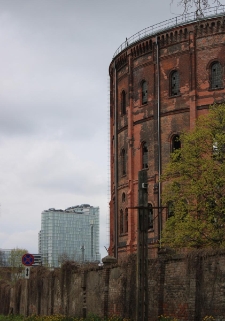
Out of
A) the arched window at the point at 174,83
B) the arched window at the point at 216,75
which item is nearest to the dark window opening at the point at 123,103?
the arched window at the point at 174,83

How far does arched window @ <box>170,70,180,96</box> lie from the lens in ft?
133

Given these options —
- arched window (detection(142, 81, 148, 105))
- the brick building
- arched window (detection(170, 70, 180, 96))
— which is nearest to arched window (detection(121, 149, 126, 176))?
the brick building

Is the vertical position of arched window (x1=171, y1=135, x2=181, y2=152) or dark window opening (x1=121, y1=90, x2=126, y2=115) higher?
dark window opening (x1=121, y1=90, x2=126, y2=115)

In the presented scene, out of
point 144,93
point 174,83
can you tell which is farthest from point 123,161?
point 174,83

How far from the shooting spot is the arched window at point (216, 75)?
128ft

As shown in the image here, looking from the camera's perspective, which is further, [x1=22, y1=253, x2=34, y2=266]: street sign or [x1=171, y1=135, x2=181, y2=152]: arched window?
[x1=171, y1=135, x2=181, y2=152]: arched window

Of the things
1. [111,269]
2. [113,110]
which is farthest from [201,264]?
[113,110]

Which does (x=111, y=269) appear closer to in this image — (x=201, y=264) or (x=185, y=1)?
(x=201, y=264)

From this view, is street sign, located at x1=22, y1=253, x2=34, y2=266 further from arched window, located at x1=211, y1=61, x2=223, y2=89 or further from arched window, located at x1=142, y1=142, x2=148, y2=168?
arched window, located at x1=211, y1=61, x2=223, y2=89

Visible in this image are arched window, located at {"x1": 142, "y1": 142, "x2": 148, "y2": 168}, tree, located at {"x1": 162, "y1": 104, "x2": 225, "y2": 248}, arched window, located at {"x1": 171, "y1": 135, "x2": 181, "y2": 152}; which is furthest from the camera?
arched window, located at {"x1": 142, "y1": 142, "x2": 148, "y2": 168}

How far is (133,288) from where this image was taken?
70.7 ft

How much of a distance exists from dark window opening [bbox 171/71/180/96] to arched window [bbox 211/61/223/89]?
235 cm

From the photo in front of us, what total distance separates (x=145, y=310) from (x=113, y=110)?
33645 mm

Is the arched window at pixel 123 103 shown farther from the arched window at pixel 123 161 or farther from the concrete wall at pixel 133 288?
the concrete wall at pixel 133 288
